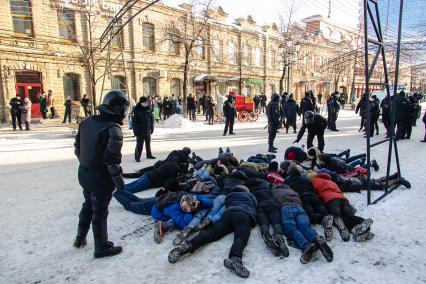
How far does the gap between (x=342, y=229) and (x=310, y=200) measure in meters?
0.56

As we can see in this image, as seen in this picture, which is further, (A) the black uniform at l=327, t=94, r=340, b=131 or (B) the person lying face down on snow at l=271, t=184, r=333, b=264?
(A) the black uniform at l=327, t=94, r=340, b=131

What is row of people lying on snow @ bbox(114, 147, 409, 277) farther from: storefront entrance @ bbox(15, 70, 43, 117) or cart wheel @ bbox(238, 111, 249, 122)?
storefront entrance @ bbox(15, 70, 43, 117)

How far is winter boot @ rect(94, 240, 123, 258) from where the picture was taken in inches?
128

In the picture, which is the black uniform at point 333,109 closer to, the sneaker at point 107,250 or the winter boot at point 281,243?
the winter boot at point 281,243

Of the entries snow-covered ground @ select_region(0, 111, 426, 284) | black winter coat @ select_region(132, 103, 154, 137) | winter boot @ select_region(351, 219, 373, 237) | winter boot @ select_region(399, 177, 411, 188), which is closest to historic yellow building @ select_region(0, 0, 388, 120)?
black winter coat @ select_region(132, 103, 154, 137)

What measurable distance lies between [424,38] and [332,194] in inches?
568

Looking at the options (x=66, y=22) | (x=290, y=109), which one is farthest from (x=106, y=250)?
(x=66, y=22)

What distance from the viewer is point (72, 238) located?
3723mm

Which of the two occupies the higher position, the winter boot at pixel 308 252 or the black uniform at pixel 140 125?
the black uniform at pixel 140 125

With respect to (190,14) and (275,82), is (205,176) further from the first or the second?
(275,82)

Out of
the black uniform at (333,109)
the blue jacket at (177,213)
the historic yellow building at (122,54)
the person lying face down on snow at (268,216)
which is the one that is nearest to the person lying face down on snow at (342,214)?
the person lying face down on snow at (268,216)

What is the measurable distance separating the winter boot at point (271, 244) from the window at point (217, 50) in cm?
2576

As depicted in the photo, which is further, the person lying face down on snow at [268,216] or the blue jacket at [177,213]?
the blue jacket at [177,213]

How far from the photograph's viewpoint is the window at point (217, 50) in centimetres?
2783
